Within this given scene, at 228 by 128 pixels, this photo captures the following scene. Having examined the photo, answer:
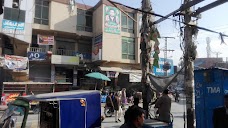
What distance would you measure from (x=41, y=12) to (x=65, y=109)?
23.0 metres

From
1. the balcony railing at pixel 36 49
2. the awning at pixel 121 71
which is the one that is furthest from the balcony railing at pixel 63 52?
the awning at pixel 121 71

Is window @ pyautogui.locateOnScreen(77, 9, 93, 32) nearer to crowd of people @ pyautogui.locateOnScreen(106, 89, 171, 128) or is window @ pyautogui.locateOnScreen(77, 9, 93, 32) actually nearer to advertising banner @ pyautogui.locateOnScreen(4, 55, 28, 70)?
advertising banner @ pyautogui.locateOnScreen(4, 55, 28, 70)

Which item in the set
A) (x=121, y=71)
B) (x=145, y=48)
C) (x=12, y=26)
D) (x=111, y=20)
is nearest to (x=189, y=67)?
(x=145, y=48)

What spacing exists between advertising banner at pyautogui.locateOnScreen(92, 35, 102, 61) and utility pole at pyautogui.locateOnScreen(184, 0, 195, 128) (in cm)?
1853

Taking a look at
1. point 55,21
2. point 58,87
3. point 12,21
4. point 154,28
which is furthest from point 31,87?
A: point 154,28

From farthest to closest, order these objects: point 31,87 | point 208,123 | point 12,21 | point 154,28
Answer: point 12,21 < point 31,87 < point 154,28 < point 208,123

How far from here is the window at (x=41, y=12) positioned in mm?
26727

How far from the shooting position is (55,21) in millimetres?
27047

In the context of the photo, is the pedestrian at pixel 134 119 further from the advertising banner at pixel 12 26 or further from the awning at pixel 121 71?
the awning at pixel 121 71

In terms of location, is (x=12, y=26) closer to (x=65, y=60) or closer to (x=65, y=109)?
(x=65, y=60)

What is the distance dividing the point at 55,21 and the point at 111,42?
265 inches

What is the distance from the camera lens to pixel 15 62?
21.6 metres

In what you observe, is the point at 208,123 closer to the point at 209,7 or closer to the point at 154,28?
the point at 209,7

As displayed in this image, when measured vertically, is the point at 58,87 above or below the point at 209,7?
below
